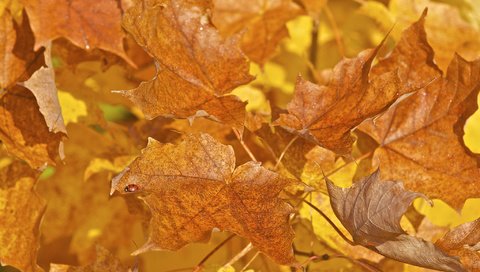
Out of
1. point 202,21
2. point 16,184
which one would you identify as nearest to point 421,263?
point 202,21

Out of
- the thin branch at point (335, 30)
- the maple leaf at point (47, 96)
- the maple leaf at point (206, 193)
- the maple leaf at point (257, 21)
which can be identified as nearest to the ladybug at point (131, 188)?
the maple leaf at point (206, 193)

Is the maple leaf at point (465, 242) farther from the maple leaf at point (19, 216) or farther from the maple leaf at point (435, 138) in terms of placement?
the maple leaf at point (19, 216)

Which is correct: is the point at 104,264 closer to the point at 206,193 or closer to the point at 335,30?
the point at 206,193

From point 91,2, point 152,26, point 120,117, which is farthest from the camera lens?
point 120,117

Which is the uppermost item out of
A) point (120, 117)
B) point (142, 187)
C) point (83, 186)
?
point (142, 187)

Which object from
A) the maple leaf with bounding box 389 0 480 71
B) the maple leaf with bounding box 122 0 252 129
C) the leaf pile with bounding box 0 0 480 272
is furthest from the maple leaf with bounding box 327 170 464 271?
the maple leaf with bounding box 389 0 480 71

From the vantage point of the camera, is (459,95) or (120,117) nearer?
(459,95)

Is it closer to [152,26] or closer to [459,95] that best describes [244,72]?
[152,26]
